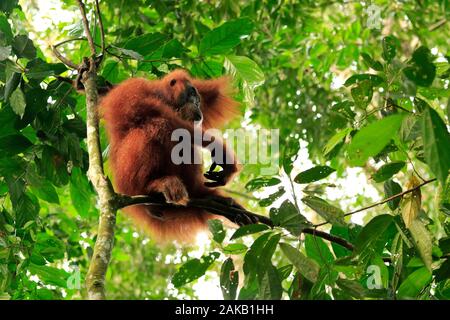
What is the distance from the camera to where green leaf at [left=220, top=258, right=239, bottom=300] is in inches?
83.0

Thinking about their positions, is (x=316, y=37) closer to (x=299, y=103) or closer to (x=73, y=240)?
(x=299, y=103)

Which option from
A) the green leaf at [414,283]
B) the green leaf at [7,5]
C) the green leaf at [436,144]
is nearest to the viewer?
the green leaf at [436,144]

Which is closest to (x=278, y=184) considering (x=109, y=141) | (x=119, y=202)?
(x=119, y=202)

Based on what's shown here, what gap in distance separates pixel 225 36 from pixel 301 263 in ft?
5.43

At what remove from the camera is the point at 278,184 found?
2.35 metres

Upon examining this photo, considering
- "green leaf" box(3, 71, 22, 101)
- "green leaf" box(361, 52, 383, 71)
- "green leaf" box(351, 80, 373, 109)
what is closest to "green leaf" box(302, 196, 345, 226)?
"green leaf" box(351, 80, 373, 109)

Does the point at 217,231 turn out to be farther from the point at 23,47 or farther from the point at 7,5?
the point at 7,5

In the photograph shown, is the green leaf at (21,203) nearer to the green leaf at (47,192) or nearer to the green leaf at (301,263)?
the green leaf at (47,192)

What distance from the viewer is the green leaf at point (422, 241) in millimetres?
1927

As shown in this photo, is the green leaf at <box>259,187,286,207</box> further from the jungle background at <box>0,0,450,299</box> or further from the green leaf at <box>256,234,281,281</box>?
the green leaf at <box>256,234,281,281</box>

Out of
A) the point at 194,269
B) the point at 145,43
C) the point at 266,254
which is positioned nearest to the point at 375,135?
the point at 266,254

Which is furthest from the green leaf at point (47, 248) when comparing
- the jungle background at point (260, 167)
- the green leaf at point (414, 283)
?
the green leaf at point (414, 283)

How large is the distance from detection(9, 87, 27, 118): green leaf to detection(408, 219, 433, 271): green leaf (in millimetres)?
1801

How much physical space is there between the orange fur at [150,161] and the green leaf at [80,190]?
19 cm
